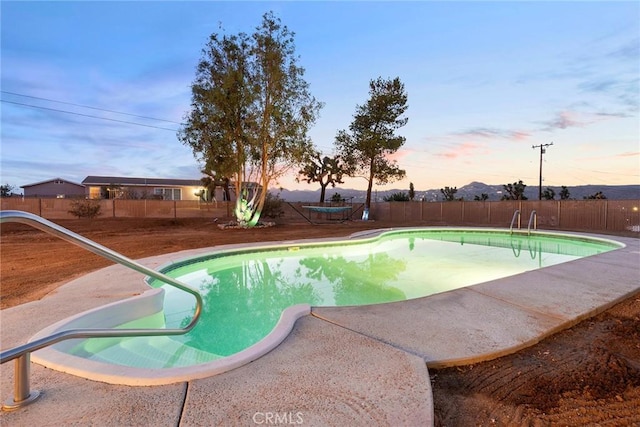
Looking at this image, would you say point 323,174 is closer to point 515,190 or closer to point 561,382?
point 515,190

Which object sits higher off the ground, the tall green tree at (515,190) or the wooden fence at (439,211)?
the tall green tree at (515,190)

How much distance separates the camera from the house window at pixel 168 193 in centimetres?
2906

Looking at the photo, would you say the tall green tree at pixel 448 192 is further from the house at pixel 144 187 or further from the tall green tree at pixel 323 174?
the house at pixel 144 187

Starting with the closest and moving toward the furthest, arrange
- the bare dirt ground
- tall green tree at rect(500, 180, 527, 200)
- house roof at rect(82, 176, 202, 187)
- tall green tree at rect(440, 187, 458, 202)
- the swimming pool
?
the bare dirt ground → the swimming pool → tall green tree at rect(440, 187, 458, 202) → house roof at rect(82, 176, 202, 187) → tall green tree at rect(500, 180, 527, 200)

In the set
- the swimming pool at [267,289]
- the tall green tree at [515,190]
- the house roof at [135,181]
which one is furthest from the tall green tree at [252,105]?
the tall green tree at [515,190]

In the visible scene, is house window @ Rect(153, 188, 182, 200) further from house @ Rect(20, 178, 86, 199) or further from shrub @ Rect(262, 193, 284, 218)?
shrub @ Rect(262, 193, 284, 218)

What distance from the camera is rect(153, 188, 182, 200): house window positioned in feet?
95.4

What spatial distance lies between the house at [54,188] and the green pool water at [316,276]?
32.5 metres

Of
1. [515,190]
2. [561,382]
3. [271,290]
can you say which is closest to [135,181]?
[271,290]

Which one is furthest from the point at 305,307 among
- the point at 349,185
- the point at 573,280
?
the point at 349,185

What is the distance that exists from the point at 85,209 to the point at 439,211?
19489mm

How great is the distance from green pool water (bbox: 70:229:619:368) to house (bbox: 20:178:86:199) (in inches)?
1278

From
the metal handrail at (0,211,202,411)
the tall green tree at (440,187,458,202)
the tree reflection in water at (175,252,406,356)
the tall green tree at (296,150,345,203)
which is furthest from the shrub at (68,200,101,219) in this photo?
the tall green tree at (440,187,458,202)

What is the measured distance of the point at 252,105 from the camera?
1252 cm
